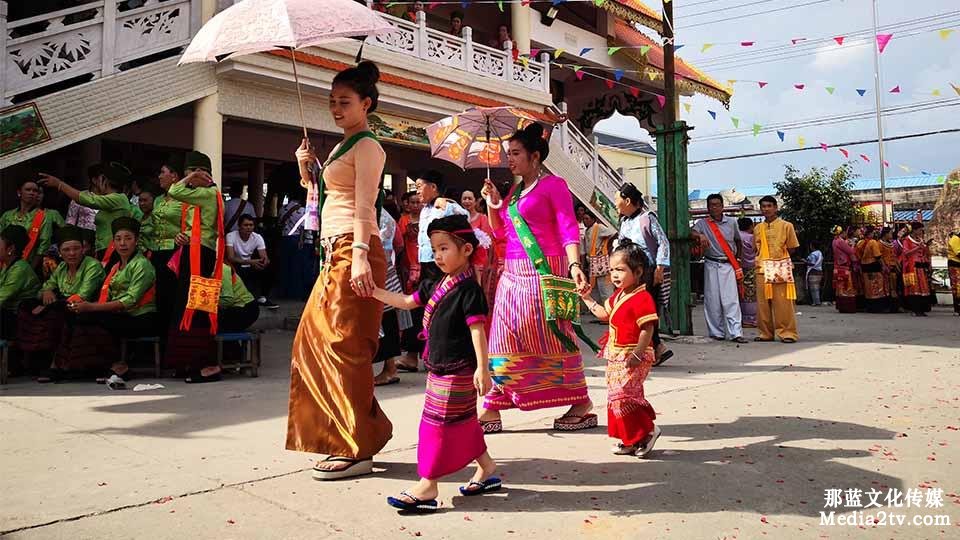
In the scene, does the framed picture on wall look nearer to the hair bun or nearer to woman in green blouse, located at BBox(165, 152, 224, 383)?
woman in green blouse, located at BBox(165, 152, 224, 383)

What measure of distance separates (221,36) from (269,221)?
10.8 metres

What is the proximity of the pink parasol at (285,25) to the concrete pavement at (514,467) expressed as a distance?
1.83m

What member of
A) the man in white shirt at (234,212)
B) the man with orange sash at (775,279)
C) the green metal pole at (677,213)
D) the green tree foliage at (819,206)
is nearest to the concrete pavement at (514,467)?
the man with orange sash at (775,279)

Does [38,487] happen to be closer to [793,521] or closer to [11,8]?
[793,521]

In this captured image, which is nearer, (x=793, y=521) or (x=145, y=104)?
(x=793, y=521)

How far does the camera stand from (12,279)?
6.33m

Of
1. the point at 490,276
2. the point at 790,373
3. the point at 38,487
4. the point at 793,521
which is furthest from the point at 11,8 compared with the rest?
the point at 793,521

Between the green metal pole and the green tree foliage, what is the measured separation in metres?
10.8

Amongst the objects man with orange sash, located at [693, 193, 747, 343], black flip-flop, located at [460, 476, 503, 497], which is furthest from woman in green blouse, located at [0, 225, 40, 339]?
man with orange sash, located at [693, 193, 747, 343]

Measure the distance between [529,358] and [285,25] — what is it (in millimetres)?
2209

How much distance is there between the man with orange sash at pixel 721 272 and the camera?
9.48 meters

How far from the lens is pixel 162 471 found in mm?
3439

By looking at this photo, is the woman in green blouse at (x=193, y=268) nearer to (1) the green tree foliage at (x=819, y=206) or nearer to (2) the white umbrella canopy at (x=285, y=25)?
(2) the white umbrella canopy at (x=285, y=25)

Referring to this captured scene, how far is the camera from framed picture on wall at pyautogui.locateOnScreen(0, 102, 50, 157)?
292 inches
